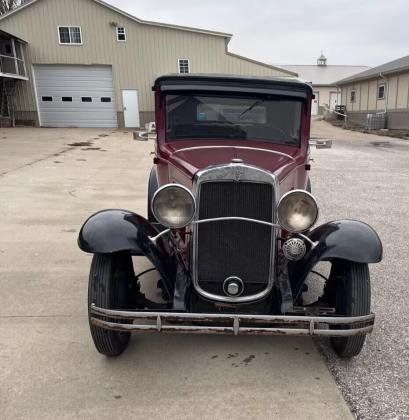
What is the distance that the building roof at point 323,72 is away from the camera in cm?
4516

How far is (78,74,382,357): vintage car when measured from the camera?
2436mm

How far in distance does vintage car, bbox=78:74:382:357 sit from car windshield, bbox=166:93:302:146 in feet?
1.21

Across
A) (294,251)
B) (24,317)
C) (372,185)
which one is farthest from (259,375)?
(372,185)

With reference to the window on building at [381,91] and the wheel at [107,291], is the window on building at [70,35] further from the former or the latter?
the wheel at [107,291]

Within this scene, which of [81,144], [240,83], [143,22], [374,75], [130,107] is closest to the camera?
[240,83]

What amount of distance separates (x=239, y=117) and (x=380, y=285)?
2.11 m

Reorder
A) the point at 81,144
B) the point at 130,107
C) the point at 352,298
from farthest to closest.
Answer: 1. the point at 130,107
2. the point at 81,144
3. the point at 352,298

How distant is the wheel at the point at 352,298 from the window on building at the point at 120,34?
21774 mm

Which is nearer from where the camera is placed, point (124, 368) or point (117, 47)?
point (124, 368)

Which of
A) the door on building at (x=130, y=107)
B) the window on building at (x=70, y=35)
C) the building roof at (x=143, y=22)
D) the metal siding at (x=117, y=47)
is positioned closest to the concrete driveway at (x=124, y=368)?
the door on building at (x=130, y=107)

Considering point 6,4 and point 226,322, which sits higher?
point 6,4

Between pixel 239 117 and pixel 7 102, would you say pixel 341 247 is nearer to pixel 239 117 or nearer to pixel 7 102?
pixel 239 117

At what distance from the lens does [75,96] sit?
2222 cm

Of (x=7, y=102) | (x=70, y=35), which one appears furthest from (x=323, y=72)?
(x=7, y=102)
